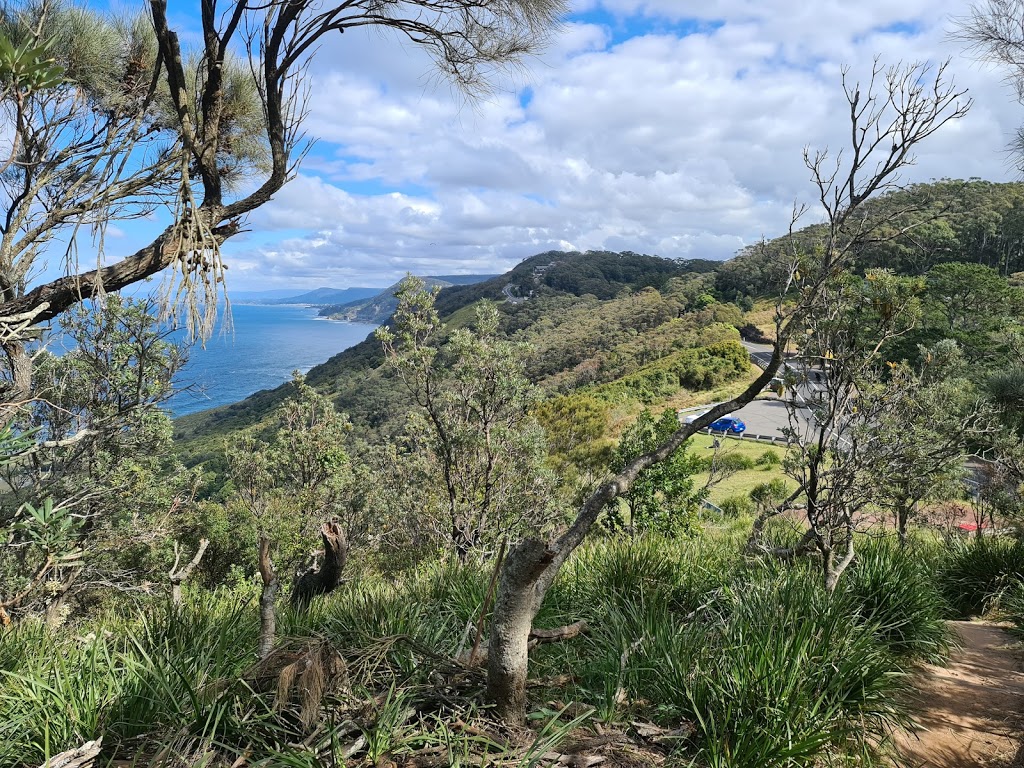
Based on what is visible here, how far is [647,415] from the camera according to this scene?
46.5ft

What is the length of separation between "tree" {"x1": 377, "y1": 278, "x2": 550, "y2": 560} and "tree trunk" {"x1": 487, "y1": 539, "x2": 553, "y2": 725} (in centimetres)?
718

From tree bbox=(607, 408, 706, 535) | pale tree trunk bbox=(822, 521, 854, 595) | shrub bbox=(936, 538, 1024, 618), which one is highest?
pale tree trunk bbox=(822, 521, 854, 595)

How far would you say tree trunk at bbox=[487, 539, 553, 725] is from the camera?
2236 millimetres

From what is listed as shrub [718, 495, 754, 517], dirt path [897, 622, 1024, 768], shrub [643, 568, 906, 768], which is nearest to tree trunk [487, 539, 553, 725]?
shrub [643, 568, 906, 768]

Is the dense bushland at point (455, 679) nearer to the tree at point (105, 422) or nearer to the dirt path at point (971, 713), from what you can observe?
the dirt path at point (971, 713)

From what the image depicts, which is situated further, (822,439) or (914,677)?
(822,439)

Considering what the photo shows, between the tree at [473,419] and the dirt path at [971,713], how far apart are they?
21.2 ft

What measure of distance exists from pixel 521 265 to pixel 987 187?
11443cm

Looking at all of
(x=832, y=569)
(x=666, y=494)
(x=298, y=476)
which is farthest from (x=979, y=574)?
(x=298, y=476)

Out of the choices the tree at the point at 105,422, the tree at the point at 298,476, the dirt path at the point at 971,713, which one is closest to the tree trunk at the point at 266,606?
the dirt path at the point at 971,713

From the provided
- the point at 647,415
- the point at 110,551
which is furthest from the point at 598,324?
the point at 110,551

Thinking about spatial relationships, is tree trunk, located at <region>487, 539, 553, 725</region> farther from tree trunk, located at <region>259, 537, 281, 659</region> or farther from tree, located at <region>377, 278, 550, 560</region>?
tree, located at <region>377, 278, 550, 560</region>

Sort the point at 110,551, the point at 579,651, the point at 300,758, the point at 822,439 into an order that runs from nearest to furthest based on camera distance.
Answer: the point at 300,758
the point at 579,651
the point at 822,439
the point at 110,551

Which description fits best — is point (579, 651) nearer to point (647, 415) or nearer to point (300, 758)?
point (300, 758)
